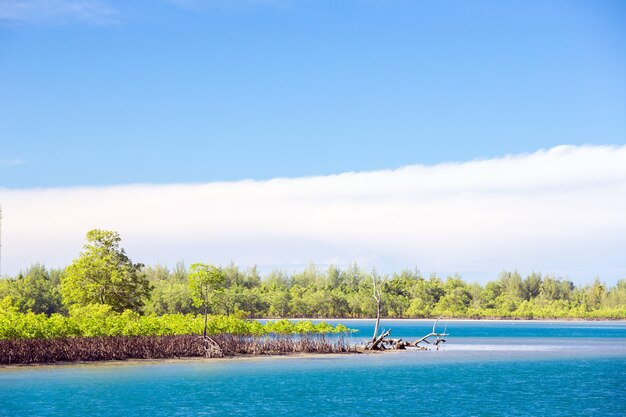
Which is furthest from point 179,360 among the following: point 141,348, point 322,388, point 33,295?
point 33,295

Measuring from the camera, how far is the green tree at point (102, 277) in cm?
5959

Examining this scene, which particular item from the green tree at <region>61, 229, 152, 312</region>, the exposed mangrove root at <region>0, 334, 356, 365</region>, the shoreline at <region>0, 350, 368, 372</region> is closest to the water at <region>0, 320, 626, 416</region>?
the shoreline at <region>0, 350, 368, 372</region>

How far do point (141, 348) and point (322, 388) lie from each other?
1418 cm

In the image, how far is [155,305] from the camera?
382 feet

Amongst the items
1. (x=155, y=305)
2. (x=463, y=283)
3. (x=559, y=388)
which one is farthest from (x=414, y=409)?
(x=463, y=283)

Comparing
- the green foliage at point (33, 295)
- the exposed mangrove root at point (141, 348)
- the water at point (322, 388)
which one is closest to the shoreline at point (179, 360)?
the exposed mangrove root at point (141, 348)

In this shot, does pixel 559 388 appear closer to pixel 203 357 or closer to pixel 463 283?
pixel 203 357

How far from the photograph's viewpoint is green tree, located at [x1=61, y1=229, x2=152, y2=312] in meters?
59.6

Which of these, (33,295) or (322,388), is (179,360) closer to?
(322,388)

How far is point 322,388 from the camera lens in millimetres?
37531

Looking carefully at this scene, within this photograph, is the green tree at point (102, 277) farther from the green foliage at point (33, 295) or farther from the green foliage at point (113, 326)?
the green foliage at point (33, 295)

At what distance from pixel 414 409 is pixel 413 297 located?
12615cm

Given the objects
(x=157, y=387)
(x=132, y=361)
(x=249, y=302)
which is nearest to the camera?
(x=157, y=387)

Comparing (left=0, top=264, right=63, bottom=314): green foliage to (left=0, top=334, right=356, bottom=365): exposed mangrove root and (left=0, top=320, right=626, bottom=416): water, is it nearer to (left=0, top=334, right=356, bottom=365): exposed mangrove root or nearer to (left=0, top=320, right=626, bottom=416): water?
(left=0, top=334, right=356, bottom=365): exposed mangrove root
